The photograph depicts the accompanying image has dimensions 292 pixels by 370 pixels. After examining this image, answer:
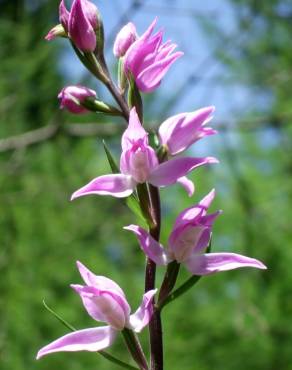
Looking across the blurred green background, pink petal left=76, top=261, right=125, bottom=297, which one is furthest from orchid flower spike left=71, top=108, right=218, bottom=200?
the blurred green background

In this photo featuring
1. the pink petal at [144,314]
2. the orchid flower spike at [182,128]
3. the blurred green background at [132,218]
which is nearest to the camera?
the pink petal at [144,314]

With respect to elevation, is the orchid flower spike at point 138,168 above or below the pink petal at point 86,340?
above

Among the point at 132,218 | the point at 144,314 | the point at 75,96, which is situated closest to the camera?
the point at 144,314

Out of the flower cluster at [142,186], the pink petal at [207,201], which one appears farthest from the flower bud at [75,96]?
the pink petal at [207,201]

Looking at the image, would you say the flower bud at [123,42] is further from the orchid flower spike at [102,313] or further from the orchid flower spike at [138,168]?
the orchid flower spike at [102,313]

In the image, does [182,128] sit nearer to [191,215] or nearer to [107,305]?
[191,215]

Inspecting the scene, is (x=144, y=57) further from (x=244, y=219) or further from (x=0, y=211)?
(x=244, y=219)

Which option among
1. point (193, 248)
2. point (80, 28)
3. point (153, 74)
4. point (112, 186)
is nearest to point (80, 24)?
point (80, 28)
